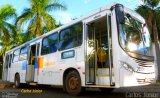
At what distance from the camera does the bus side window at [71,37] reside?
1037 centimetres

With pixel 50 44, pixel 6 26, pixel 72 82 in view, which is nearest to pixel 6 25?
pixel 6 26

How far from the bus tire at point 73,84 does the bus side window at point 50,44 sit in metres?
1.92

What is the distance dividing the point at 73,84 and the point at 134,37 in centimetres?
307

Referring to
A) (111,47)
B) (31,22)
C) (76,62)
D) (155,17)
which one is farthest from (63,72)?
(155,17)

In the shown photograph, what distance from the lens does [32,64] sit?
14.9 m

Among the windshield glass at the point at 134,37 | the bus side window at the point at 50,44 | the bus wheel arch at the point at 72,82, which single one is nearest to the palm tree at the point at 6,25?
the bus side window at the point at 50,44

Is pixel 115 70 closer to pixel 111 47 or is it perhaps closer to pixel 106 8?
pixel 111 47

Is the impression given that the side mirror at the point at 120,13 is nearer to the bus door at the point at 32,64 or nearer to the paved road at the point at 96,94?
the paved road at the point at 96,94

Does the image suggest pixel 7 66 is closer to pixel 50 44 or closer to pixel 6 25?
pixel 50 44

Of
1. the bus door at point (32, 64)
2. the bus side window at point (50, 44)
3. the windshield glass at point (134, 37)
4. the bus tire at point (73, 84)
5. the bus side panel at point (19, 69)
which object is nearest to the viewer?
the windshield glass at point (134, 37)

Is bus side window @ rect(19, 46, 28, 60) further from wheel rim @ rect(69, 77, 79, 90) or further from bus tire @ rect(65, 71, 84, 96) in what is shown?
wheel rim @ rect(69, 77, 79, 90)

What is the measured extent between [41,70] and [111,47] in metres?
5.59

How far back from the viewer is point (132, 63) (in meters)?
8.52

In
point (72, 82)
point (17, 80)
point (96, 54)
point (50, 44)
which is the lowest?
point (17, 80)
